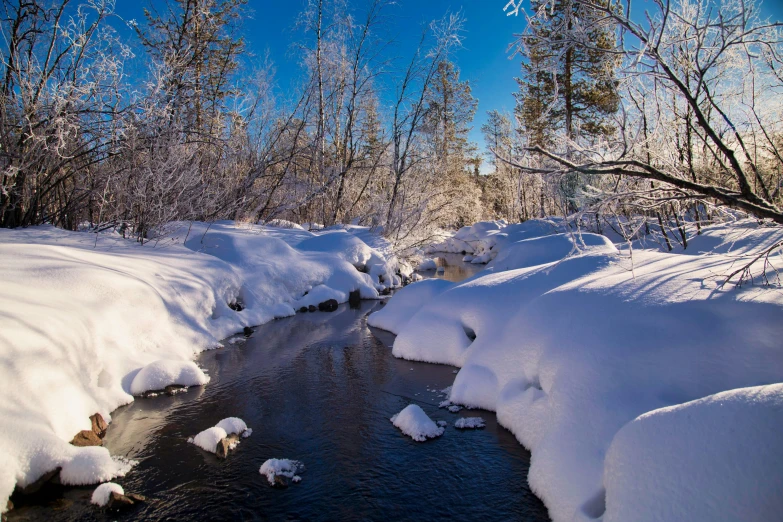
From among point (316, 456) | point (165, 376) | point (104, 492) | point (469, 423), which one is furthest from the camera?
point (165, 376)

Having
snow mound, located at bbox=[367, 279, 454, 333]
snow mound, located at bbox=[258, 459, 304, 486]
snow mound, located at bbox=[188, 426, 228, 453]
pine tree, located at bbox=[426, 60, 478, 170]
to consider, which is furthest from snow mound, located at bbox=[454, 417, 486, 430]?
pine tree, located at bbox=[426, 60, 478, 170]

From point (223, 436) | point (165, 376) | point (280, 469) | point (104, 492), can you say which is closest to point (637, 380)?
point (280, 469)

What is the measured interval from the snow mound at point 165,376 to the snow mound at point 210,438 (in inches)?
65.1

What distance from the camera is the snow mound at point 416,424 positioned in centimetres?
471

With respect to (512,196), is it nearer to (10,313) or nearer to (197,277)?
(197,277)

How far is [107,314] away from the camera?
20.3 ft

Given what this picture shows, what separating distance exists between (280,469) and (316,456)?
1.36 feet

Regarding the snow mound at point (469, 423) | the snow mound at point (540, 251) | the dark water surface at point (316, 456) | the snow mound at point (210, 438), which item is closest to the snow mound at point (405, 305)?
the snow mound at point (540, 251)

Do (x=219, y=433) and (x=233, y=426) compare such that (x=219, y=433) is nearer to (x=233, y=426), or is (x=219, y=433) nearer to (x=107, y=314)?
(x=233, y=426)

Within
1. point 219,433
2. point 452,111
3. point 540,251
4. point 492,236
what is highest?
point 452,111

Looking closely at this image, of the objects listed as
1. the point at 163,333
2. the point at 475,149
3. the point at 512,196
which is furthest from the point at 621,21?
the point at 475,149

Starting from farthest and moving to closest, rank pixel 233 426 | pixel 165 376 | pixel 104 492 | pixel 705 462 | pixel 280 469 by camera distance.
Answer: pixel 165 376 → pixel 233 426 → pixel 280 469 → pixel 104 492 → pixel 705 462

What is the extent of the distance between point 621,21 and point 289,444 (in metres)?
4.59

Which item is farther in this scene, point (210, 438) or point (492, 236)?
point (492, 236)
